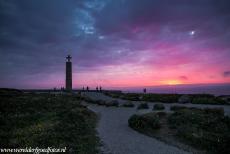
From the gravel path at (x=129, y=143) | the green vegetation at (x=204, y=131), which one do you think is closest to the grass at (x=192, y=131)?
the green vegetation at (x=204, y=131)

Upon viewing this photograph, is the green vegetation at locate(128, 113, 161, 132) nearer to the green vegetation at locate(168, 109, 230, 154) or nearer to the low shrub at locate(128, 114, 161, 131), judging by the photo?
the low shrub at locate(128, 114, 161, 131)

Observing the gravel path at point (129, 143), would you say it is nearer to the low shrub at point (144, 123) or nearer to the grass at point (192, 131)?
the low shrub at point (144, 123)

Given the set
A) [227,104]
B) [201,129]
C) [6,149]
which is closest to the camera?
[6,149]

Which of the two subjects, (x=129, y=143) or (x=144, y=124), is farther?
(x=144, y=124)

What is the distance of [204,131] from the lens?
13555 mm

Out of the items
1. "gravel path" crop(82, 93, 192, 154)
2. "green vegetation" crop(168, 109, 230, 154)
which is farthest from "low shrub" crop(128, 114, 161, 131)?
"green vegetation" crop(168, 109, 230, 154)

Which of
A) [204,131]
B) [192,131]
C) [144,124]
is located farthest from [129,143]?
[204,131]

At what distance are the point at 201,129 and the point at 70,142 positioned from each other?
8.73m

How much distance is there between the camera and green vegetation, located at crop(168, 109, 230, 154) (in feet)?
35.7

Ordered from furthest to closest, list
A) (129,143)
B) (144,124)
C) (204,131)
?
(144,124) → (204,131) → (129,143)

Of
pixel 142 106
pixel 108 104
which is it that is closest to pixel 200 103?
pixel 142 106

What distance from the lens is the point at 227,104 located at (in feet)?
96.6

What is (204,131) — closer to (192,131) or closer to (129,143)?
(192,131)

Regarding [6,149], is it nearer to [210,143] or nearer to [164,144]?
[164,144]
